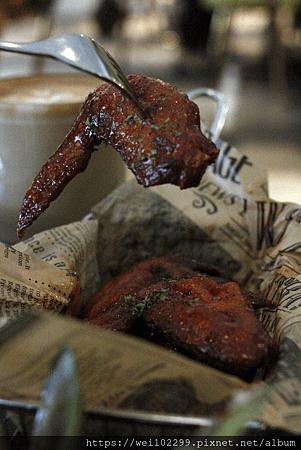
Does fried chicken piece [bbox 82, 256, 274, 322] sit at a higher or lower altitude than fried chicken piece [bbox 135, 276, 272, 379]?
lower

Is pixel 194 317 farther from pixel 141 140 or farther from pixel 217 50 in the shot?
pixel 217 50

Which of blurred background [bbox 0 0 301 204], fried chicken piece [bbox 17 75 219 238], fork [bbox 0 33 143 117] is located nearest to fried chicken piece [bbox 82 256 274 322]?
fried chicken piece [bbox 17 75 219 238]

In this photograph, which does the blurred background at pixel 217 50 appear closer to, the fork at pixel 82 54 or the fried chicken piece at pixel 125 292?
the fried chicken piece at pixel 125 292

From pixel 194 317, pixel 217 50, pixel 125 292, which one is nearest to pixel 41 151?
pixel 125 292

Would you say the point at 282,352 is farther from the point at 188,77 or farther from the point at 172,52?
the point at 172,52

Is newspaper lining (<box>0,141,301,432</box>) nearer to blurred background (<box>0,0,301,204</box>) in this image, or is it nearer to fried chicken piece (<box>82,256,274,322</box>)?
fried chicken piece (<box>82,256,274,322</box>)

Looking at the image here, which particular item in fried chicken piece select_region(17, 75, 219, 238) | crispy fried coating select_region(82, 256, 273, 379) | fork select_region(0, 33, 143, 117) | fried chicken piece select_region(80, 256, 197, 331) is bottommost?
fried chicken piece select_region(80, 256, 197, 331)

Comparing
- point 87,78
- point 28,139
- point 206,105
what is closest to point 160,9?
point 206,105

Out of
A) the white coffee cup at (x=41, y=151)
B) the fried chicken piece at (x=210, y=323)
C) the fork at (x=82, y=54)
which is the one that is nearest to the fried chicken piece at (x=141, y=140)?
the fork at (x=82, y=54)
